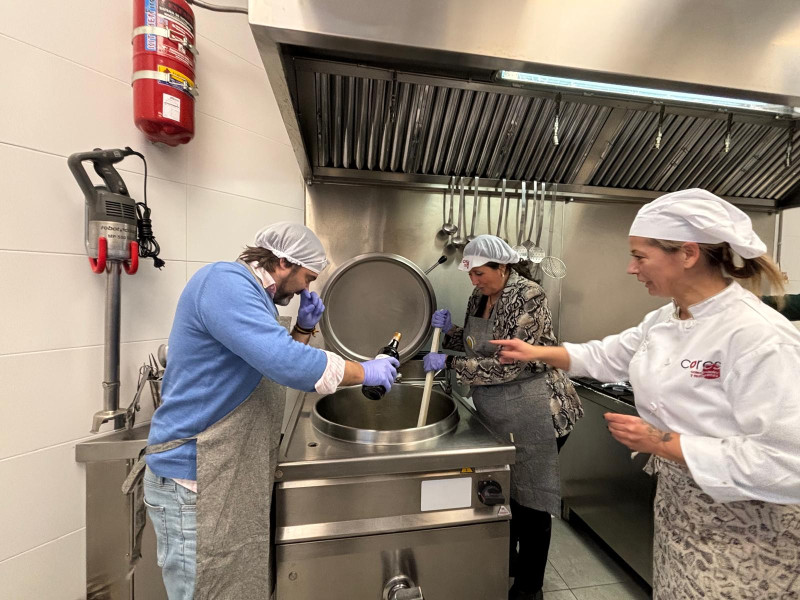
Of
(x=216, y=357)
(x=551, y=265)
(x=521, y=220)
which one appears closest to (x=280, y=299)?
(x=216, y=357)

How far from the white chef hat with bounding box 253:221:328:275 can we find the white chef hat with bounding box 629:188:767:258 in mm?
761

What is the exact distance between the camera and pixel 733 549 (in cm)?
70

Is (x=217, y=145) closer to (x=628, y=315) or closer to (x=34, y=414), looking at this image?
(x=34, y=414)

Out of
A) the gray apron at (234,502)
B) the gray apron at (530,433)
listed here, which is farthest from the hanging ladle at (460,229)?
the gray apron at (234,502)

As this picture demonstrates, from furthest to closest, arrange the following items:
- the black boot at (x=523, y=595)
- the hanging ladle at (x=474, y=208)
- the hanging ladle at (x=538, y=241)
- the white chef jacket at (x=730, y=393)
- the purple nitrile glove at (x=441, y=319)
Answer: the hanging ladle at (x=538, y=241)
the hanging ladle at (x=474, y=208)
the purple nitrile glove at (x=441, y=319)
the black boot at (x=523, y=595)
the white chef jacket at (x=730, y=393)

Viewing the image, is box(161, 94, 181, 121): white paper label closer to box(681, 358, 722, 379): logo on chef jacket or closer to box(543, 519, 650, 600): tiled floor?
box(681, 358, 722, 379): logo on chef jacket

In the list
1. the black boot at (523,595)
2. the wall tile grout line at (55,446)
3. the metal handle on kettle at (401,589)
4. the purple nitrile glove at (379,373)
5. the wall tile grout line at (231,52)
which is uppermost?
the wall tile grout line at (231,52)

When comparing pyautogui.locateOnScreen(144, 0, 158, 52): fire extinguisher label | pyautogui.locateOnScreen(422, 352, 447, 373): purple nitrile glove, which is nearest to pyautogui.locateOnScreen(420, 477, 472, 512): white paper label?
pyautogui.locateOnScreen(422, 352, 447, 373): purple nitrile glove

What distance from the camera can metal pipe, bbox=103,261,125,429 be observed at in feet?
3.13

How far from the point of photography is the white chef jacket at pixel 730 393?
0.61m

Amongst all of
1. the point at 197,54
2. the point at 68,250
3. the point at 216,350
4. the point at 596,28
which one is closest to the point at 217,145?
the point at 197,54

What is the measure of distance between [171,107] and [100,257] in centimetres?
47

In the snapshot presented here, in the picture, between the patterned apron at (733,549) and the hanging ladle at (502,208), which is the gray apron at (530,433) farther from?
the hanging ladle at (502,208)

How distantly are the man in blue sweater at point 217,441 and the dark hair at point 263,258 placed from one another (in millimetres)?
83
